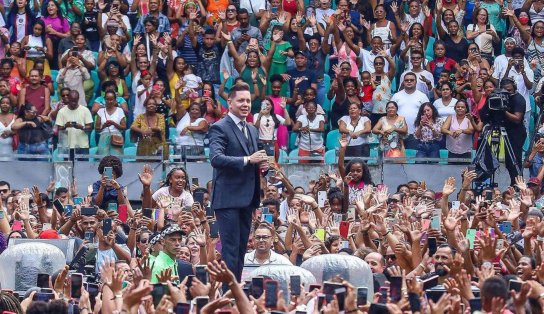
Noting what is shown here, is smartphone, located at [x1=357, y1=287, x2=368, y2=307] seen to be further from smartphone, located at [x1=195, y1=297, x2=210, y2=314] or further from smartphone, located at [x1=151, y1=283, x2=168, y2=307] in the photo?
smartphone, located at [x1=151, y1=283, x2=168, y2=307]

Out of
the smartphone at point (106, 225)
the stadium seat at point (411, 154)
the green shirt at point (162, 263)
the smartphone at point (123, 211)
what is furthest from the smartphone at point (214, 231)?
the stadium seat at point (411, 154)

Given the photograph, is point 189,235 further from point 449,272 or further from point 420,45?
point 420,45

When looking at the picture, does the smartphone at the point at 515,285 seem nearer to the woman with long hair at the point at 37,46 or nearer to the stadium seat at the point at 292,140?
the stadium seat at the point at 292,140

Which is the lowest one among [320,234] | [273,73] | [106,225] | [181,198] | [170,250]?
[170,250]

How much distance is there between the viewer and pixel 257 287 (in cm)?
1174

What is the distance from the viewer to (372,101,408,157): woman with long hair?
2191 cm

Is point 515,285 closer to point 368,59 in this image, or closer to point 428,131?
point 428,131

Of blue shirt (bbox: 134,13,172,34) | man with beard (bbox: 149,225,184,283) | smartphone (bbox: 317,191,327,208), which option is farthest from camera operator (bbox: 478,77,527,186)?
man with beard (bbox: 149,225,184,283)

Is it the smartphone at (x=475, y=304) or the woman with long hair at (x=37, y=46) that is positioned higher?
the woman with long hair at (x=37, y=46)

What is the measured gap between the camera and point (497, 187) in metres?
21.1

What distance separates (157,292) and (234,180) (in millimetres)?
3017

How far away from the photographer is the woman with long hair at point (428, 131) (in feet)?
72.8

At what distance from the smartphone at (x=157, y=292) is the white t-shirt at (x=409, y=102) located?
12.0 meters

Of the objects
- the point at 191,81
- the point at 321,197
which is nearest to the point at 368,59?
the point at 191,81
